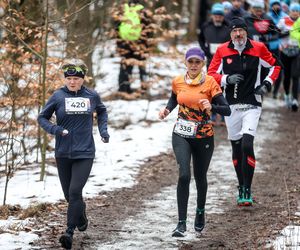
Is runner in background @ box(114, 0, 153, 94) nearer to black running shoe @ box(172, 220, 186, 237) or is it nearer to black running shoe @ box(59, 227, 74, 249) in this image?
black running shoe @ box(172, 220, 186, 237)

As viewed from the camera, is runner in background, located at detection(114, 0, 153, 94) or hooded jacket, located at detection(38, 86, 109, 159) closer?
hooded jacket, located at detection(38, 86, 109, 159)

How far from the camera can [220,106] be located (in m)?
7.50

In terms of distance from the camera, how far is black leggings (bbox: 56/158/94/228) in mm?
7113

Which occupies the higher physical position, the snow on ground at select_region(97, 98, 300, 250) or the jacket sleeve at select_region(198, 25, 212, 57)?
the jacket sleeve at select_region(198, 25, 212, 57)

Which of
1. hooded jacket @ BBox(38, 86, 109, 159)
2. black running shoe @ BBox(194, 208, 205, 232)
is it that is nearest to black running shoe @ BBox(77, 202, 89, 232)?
hooded jacket @ BBox(38, 86, 109, 159)

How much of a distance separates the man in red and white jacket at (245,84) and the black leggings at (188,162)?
138 centimetres

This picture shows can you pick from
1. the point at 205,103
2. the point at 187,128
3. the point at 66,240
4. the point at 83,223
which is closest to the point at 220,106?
the point at 205,103

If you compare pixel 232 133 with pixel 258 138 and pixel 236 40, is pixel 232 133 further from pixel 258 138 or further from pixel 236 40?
pixel 258 138

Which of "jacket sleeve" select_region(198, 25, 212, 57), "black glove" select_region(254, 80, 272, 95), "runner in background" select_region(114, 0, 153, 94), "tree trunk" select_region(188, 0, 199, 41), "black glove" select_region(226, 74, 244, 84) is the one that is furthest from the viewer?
"tree trunk" select_region(188, 0, 199, 41)

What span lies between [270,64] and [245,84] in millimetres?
415

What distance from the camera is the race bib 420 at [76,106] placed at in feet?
23.8

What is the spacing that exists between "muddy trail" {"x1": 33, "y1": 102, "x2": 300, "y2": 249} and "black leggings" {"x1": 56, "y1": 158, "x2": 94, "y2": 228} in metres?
0.33

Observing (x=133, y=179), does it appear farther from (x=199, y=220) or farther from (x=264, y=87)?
(x=199, y=220)

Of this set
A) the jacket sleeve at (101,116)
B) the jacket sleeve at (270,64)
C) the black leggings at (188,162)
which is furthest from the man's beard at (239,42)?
the jacket sleeve at (101,116)
